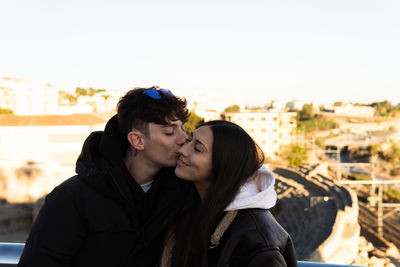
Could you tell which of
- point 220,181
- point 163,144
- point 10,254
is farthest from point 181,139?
point 10,254

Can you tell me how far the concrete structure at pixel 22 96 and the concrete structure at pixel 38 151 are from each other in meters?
19.0

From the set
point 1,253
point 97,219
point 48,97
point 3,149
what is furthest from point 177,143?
point 48,97

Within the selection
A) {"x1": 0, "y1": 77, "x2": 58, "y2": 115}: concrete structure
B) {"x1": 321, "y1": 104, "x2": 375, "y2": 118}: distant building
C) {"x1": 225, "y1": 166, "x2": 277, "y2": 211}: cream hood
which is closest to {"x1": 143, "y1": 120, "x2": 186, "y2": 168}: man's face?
{"x1": 225, "y1": 166, "x2": 277, "y2": 211}: cream hood

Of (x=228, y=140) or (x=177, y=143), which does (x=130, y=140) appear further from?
(x=228, y=140)

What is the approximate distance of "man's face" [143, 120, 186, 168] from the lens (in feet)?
6.21

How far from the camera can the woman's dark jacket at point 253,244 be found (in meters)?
1.38

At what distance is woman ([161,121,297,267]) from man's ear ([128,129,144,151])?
0.23 meters

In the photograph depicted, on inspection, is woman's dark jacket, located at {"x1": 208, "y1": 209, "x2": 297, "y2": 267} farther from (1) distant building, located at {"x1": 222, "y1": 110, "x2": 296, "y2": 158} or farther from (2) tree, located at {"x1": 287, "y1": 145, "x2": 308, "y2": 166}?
(1) distant building, located at {"x1": 222, "y1": 110, "x2": 296, "y2": 158}

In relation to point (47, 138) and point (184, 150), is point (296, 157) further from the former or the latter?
point (184, 150)

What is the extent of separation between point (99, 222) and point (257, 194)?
71 centimetres

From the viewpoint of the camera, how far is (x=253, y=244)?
1405 mm

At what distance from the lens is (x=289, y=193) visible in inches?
805

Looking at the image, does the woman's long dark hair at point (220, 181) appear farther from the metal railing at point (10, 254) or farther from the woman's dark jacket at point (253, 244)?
the metal railing at point (10, 254)

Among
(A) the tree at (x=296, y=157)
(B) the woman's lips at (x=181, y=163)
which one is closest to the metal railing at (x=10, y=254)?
(B) the woman's lips at (x=181, y=163)
